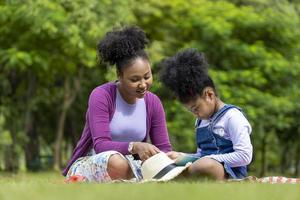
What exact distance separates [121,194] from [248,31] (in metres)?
16.0

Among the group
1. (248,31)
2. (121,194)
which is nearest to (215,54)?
(248,31)

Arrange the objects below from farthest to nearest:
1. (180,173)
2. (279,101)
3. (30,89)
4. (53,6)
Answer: (30,89) < (279,101) < (53,6) < (180,173)

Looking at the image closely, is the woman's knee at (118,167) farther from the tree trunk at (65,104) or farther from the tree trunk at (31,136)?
the tree trunk at (31,136)

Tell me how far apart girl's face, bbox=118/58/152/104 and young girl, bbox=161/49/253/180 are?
0.76 feet

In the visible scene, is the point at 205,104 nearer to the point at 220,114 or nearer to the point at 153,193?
the point at 220,114

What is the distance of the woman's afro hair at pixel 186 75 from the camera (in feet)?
20.0

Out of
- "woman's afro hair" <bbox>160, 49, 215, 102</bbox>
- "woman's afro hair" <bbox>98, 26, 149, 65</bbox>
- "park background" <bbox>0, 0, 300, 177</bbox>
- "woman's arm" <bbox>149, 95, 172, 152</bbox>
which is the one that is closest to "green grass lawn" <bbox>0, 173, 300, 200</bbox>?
"woman's afro hair" <bbox>160, 49, 215, 102</bbox>

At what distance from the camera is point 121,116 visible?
6309 millimetres

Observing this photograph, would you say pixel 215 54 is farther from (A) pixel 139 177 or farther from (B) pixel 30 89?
(A) pixel 139 177

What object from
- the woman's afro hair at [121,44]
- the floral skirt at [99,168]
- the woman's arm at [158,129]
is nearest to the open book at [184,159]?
the floral skirt at [99,168]

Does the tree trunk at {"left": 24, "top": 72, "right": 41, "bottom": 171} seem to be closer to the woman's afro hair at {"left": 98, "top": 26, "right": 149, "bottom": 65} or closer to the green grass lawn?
the woman's afro hair at {"left": 98, "top": 26, "right": 149, "bottom": 65}

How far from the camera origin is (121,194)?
361 cm

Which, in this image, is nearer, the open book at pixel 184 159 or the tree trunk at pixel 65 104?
the open book at pixel 184 159

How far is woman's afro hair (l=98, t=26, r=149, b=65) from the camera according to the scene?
20.5 ft
